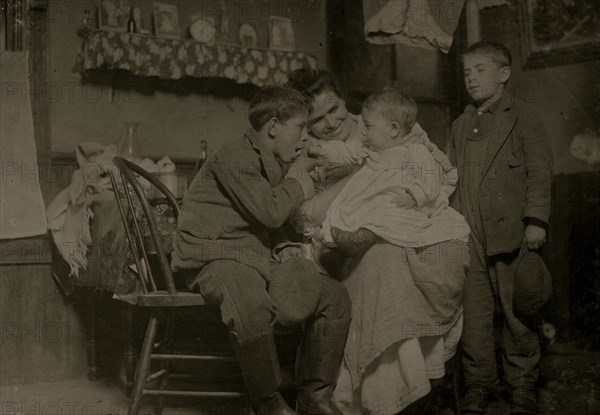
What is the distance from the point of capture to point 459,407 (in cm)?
249

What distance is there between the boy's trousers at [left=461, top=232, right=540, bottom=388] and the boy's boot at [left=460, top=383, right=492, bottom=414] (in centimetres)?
3

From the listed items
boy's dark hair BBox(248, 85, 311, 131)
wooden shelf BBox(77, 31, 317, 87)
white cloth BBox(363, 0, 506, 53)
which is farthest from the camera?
wooden shelf BBox(77, 31, 317, 87)

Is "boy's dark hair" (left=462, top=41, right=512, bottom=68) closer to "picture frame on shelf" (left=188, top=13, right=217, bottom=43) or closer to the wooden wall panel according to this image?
"picture frame on shelf" (left=188, top=13, right=217, bottom=43)

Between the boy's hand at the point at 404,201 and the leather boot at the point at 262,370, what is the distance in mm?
632

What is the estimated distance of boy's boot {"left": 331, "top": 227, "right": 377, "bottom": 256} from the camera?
7.58 feet

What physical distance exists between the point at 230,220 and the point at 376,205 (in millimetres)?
509

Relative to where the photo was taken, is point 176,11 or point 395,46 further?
point 395,46

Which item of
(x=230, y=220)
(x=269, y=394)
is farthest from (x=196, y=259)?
(x=269, y=394)

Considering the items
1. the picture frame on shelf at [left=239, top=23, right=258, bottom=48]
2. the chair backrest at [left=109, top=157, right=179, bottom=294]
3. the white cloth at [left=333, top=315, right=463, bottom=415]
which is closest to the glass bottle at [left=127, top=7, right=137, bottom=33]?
the picture frame on shelf at [left=239, top=23, right=258, bottom=48]

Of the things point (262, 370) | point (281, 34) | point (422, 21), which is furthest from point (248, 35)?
point (262, 370)

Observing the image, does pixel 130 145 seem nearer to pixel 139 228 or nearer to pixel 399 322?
pixel 139 228

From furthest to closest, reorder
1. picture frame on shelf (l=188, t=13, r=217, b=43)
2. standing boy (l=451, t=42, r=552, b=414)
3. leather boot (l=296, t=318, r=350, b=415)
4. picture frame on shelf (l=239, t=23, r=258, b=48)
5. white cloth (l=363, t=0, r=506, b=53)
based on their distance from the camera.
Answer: picture frame on shelf (l=239, t=23, r=258, b=48), picture frame on shelf (l=188, t=13, r=217, b=43), white cloth (l=363, t=0, r=506, b=53), standing boy (l=451, t=42, r=552, b=414), leather boot (l=296, t=318, r=350, b=415)

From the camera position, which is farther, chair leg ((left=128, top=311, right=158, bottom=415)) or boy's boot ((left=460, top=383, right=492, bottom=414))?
boy's boot ((left=460, top=383, right=492, bottom=414))

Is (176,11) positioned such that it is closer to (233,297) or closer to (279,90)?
(279,90)
